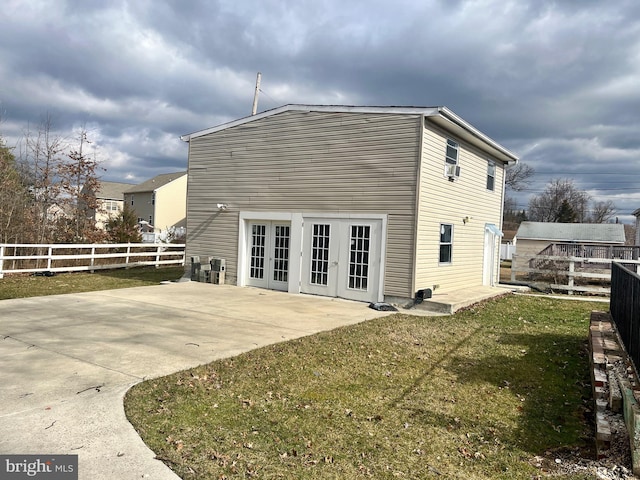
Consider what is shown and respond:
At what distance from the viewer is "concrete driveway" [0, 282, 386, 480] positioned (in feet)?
11.5

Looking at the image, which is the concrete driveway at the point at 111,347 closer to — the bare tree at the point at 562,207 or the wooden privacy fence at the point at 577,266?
the wooden privacy fence at the point at 577,266

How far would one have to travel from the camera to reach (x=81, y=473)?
3088 millimetres

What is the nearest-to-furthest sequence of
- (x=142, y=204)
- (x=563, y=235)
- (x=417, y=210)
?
(x=417, y=210) → (x=563, y=235) → (x=142, y=204)

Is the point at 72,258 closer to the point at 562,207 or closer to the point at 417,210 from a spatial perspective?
the point at 417,210

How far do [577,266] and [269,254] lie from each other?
1254 centimetres

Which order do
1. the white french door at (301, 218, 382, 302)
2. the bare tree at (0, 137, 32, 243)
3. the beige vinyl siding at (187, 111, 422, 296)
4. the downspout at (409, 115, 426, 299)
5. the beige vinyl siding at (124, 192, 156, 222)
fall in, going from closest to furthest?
the downspout at (409, 115, 426, 299)
the beige vinyl siding at (187, 111, 422, 296)
the white french door at (301, 218, 382, 302)
the bare tree at (0, 137, 32, 243)
the beige vinyl siding at (124, 192, 156, 222)

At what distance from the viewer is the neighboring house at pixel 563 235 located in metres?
35.6

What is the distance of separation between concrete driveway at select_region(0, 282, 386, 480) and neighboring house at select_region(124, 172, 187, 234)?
3316 cm

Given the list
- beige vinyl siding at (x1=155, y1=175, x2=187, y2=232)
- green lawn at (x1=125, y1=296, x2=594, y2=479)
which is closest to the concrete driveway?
green lawn at (x1=125, y1=296, x2=594, y2=479)

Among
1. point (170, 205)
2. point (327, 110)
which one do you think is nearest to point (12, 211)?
point (327, 110)

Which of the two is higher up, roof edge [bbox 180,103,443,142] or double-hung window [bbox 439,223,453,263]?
roof edge [bbox 180,103,443,142]

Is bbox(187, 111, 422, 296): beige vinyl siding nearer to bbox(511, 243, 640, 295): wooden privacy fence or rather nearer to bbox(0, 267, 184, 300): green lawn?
bbox(0, 267, 184, 300): green lawn

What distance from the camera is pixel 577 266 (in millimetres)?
17906

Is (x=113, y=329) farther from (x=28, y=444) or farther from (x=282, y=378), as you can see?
(x=28, y=444)
